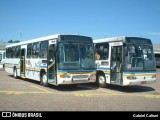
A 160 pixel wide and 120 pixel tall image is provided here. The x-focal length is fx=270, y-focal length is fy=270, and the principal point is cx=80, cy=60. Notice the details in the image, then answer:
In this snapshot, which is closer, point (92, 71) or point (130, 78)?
point (130, 78)

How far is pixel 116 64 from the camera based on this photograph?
15852mm

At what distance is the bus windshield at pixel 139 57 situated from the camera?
48.3 feet

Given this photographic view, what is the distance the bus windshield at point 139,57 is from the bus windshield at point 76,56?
2143mm

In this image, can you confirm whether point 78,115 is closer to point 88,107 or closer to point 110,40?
point 88,107

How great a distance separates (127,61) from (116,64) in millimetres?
1265

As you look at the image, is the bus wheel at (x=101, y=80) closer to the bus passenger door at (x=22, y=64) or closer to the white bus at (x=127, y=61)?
the white bus at (x=127, y=61)

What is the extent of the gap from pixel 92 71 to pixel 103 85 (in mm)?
1837

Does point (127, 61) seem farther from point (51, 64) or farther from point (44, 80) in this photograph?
point (44, 80)

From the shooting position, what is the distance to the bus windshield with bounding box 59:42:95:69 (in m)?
14.6

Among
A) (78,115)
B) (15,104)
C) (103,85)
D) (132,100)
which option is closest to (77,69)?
(103,85)

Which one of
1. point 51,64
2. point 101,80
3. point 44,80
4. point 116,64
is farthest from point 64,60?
point 101,80

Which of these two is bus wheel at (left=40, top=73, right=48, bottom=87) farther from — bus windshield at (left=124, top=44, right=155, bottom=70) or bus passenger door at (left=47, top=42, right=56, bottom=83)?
bus windshield at (left=124, top=44, right=155, bottom=70)

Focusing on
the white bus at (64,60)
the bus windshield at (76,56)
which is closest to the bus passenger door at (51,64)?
the white bus at (64,60)

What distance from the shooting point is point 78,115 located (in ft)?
29.1
